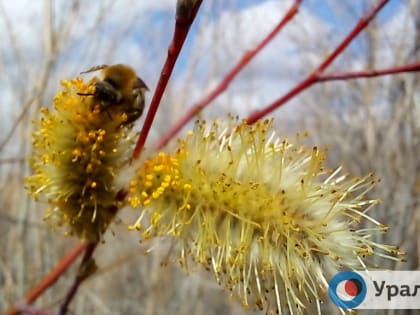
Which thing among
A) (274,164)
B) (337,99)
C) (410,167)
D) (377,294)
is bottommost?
(377,294)

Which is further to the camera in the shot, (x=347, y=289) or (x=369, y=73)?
(x=369, y=73)

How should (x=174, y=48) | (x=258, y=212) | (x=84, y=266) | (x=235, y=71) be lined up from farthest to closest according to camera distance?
(x=235, y=71) → (x=84, y=266) → (x=258, y=212) → (x=174, y=48)

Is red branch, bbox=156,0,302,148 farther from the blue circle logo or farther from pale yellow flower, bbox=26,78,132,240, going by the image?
the blue circle logo

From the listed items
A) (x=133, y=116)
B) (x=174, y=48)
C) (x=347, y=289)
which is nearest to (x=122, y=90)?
(x=133, y=116)

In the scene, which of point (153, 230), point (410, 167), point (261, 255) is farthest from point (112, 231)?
point (410, 167)

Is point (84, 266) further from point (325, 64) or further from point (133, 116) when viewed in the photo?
point (325, 64)

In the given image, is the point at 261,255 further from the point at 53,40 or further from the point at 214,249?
the point at 53,40
